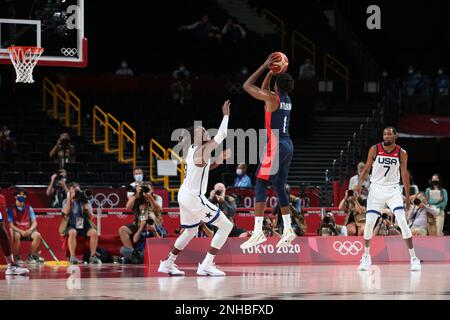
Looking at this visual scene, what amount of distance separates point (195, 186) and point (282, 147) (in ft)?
6.39

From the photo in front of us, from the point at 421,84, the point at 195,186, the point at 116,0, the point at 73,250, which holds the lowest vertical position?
the point at 73,250

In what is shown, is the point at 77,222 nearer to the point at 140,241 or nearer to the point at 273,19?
the point at 140,241

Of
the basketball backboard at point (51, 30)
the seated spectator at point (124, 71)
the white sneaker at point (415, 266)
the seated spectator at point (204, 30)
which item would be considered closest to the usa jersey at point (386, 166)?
the white sneaker at point (415, 266)

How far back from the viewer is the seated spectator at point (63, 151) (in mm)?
28578

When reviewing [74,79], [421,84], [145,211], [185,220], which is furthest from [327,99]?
[185,220]

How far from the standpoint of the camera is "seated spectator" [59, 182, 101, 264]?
21.4 metres

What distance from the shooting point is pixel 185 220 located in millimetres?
16594

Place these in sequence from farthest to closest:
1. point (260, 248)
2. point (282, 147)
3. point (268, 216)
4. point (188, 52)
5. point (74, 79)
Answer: point (188, 52)
point (74, 79)
point (268, 216)
point (260, 248)
point (282, 147)

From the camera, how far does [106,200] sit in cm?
2514

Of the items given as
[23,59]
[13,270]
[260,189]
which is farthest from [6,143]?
[260,189]

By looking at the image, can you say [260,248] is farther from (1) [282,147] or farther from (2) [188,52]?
(2) [188,52]

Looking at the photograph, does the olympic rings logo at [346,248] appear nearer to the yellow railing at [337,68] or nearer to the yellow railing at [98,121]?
the yellow railing at [98,121]

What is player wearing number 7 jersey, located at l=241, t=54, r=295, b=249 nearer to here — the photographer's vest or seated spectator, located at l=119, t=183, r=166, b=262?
seated spectator, located at l=119, t=183, r=166, b=262

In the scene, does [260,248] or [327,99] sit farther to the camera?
[327,99]
